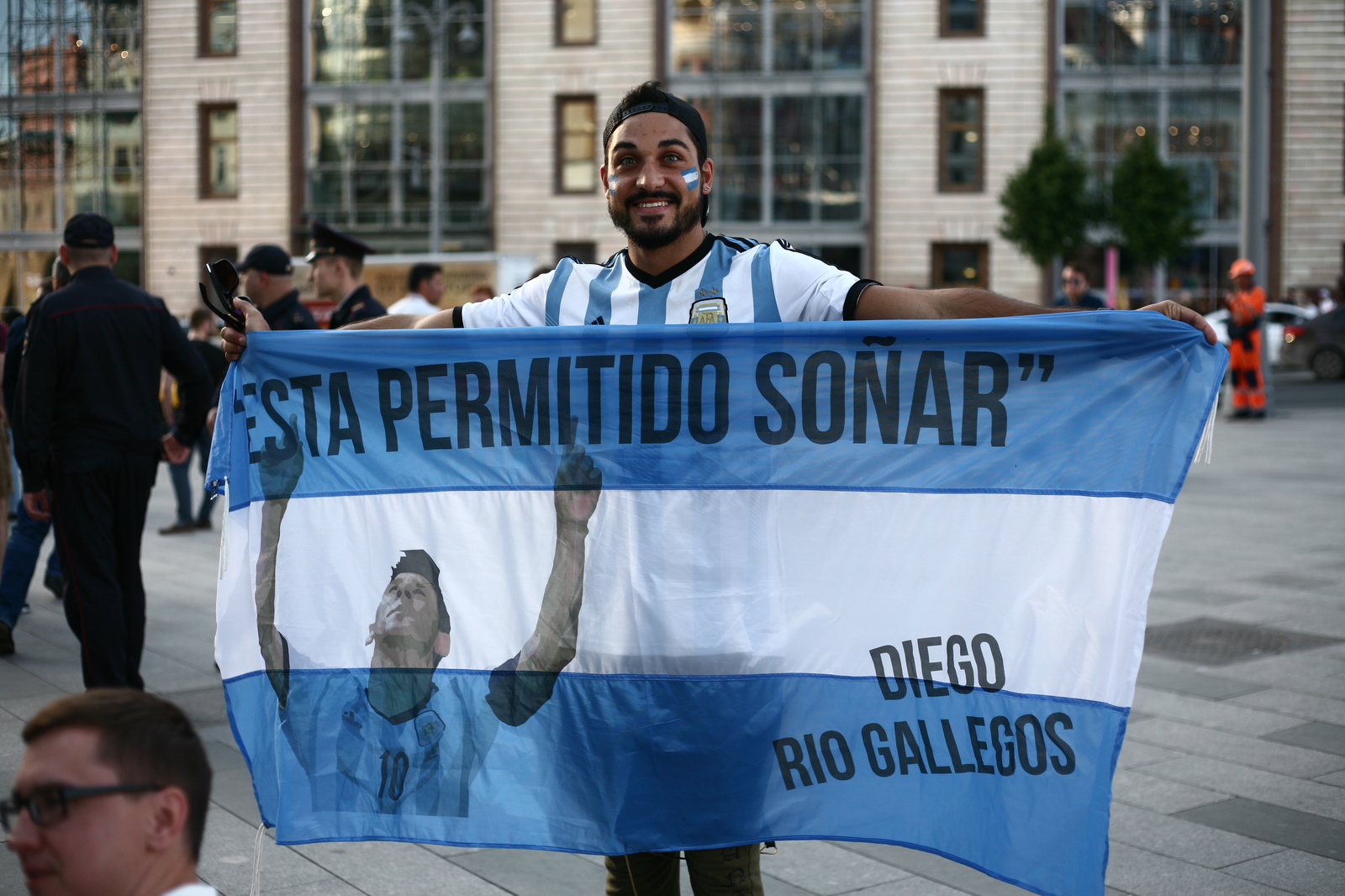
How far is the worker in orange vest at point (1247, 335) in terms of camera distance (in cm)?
1909

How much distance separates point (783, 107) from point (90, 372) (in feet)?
108

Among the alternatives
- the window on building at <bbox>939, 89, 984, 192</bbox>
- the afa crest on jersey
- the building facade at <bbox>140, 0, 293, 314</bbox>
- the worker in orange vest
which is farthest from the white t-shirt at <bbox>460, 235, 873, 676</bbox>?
the building facade at <bbox>140, 0, 293, 314</bbox>

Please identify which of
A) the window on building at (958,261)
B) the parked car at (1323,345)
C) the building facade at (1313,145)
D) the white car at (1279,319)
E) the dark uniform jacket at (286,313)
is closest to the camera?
the dark uniform jacket at (286,313)

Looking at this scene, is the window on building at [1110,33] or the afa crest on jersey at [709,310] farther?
the window on building at [1110,33]

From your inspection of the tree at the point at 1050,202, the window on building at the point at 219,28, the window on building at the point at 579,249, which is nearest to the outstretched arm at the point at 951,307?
the tree at the point at 1050,202

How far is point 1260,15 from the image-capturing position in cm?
1939

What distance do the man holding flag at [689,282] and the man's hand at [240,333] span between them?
0.87 m

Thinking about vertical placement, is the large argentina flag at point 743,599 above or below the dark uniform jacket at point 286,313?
below

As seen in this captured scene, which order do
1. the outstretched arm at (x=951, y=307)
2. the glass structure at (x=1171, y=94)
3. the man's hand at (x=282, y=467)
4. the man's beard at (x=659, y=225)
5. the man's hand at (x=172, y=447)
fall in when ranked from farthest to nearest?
the glass structure at (x=1171, y=94) < the man's hand at (x=172, y=447) < the man's hand at (x=282, y=467) < the outstretched arm at (x=951, y=307) < the man's beard at (x=659, y=225)

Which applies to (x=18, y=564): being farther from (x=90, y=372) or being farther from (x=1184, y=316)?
(x=1184, y=316)

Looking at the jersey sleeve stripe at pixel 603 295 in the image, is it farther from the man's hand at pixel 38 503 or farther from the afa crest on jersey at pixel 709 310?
the man's hand at pixel 38 503

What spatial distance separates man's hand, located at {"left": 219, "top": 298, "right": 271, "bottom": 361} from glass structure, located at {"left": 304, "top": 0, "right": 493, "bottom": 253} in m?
34.1

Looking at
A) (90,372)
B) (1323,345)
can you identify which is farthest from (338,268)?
(1323,345)

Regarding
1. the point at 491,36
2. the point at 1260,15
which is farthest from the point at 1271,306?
the point at 491,36
